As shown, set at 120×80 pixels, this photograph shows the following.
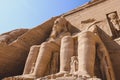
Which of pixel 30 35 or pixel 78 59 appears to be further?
pixel 30 35

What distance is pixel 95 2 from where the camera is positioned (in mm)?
9156

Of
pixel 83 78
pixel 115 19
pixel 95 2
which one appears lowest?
pixel 83 78

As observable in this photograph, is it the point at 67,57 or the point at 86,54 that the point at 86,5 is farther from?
the point at 86,54

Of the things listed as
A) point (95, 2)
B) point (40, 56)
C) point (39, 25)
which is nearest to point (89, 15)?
point (95, 2)

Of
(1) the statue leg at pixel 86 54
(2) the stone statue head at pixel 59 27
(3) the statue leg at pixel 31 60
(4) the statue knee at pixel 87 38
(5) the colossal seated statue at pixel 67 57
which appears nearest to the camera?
(1) the statue leg at pixel 86 54

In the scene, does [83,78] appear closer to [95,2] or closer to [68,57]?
[68,57]

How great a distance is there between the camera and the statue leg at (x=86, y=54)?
15.4 feet

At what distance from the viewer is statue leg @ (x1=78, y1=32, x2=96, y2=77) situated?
4707 millimetres

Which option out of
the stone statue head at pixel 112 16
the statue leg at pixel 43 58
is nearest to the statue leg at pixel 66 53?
the statue leg at pixel 43 58

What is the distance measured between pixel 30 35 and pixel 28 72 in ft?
8.13

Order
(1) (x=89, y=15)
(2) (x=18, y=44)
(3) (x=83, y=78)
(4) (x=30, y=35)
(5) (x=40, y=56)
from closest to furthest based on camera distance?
(3) (x=83, y=78) → (5) (x=40, y=56) → (2) (x=18, y=44) → (4) (x=30, y=35) → (1) (x=89, y=15)

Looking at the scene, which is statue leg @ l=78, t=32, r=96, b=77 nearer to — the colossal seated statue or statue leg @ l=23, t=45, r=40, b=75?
the colossal seated statue

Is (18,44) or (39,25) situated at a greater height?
(39,25)

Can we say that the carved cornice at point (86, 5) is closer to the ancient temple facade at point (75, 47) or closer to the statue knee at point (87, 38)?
the ancient temple facade at point (75, 47)
